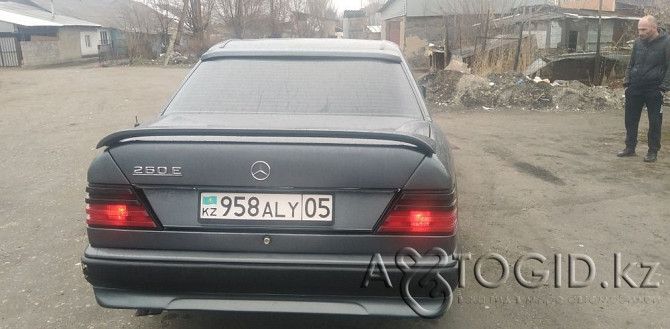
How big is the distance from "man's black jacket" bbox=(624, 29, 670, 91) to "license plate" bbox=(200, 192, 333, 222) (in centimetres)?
614

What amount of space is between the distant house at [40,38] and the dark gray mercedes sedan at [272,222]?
118 feet

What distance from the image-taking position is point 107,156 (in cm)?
244

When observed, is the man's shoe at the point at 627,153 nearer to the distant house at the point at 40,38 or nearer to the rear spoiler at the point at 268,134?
the rear spoiler at the point at 268,134

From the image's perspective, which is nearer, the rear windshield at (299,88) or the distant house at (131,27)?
the rear windshield at (299,88)

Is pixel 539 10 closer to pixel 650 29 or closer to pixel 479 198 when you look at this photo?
pixel 650 29

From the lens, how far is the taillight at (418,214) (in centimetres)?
238

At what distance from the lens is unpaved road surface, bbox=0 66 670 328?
10.4 feet

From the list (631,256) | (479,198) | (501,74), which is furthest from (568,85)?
Result: (631,256)

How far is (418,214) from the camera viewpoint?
2393 mm

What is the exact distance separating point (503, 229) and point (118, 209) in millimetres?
3274

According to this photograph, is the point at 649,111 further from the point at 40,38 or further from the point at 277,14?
the point at 40,38

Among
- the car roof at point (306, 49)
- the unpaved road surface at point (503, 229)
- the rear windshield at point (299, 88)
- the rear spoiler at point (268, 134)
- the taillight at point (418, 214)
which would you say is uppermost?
the car roof at point (306, 49)

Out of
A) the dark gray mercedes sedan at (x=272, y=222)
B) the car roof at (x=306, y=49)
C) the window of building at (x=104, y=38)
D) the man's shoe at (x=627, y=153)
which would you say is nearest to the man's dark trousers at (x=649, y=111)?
the man's shoe at (x=627, y=153)

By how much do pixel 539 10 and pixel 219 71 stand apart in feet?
79.7
